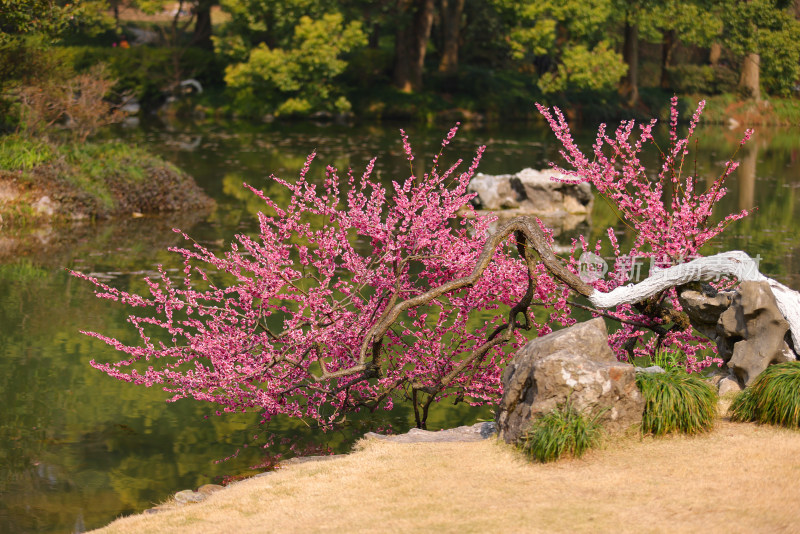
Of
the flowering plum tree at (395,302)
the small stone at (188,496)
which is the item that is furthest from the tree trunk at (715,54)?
the small stone at (188,496)

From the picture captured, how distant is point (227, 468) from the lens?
11.1m

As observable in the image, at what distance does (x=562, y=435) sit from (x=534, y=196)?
63.6 ft

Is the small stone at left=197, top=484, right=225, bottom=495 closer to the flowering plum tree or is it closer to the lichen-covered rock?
the flowering plum tree

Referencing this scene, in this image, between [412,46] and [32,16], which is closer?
[32,16]

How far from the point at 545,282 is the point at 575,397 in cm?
308

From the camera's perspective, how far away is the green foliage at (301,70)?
4672cm

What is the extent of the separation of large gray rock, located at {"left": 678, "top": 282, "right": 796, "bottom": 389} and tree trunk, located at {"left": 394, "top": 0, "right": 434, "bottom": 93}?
1644 inches

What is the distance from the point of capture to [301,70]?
47531 millimetres

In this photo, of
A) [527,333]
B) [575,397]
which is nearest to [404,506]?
[575,397]

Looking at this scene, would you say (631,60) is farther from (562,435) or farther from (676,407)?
(562,435)

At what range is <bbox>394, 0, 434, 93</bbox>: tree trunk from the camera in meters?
50.4

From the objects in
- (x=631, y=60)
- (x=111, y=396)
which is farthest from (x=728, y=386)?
(x=631, y=60)

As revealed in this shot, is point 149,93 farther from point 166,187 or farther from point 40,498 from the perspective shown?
point 40,498

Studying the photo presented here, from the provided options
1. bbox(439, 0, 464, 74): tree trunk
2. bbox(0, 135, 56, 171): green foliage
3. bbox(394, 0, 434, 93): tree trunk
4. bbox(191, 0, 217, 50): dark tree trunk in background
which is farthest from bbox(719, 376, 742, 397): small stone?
bbox(191, 0, 217, 50): dark tree trunk in background
